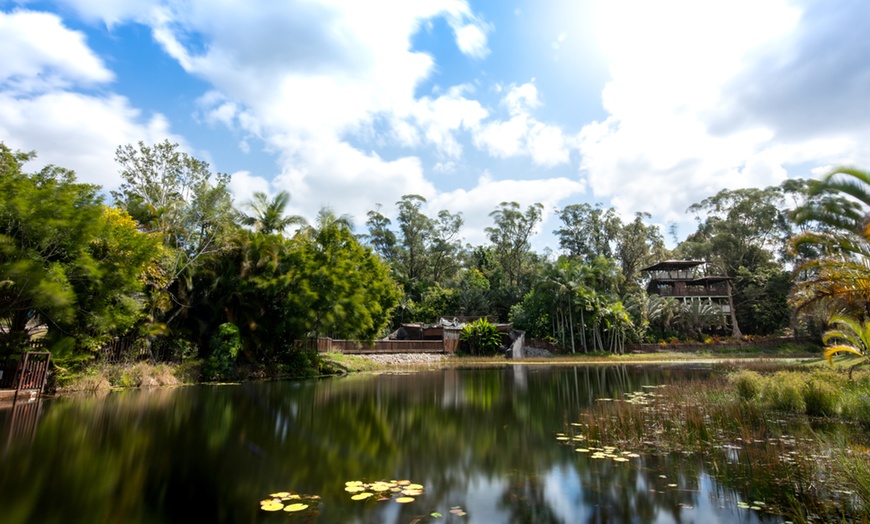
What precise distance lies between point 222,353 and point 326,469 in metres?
15.9

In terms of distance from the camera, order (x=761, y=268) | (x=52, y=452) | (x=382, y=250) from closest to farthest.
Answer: (x=52, y=452)
(x=761, y=268)
(x=382, y=250)

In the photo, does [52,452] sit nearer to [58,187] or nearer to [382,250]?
[58,187]

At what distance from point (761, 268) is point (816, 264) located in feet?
140

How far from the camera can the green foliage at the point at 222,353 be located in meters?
20.2

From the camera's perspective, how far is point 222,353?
2039cm

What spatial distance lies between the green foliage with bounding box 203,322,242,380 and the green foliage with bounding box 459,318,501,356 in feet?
75.4

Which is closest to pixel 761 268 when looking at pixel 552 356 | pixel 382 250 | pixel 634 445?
pixel 552 356

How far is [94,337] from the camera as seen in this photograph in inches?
603

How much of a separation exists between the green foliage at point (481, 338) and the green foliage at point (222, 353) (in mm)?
22973

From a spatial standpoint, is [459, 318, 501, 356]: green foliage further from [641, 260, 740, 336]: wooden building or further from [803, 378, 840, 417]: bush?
[803, 378, 840, 417]: bush

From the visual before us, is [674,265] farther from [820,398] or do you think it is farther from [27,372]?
[27,372]

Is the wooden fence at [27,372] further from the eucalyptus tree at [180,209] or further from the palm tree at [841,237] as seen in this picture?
the palm tree at [841,237]

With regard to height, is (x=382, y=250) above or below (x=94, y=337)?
above

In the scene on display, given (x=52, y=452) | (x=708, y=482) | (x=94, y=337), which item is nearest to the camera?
(x=708, y=482)
